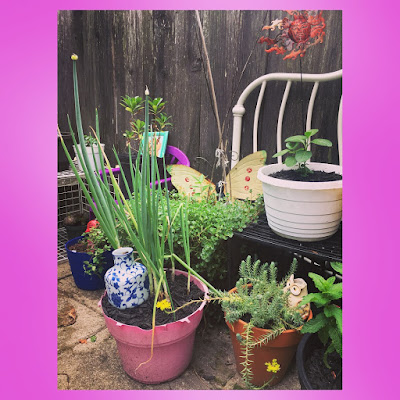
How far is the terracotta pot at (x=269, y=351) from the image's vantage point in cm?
91

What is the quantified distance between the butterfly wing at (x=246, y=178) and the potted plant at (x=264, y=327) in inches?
16.7

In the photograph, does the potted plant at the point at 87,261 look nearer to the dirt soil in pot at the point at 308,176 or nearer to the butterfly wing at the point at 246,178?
the butterfly wing at the point at 246,178

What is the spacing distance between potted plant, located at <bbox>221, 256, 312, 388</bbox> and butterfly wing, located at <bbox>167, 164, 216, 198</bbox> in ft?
1.57

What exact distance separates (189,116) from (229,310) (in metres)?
0.80

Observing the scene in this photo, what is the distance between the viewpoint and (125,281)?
0.91 meters

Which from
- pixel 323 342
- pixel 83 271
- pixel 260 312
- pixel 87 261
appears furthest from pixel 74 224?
pixel 323 342

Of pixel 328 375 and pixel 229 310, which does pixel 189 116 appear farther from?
pixel 328 375

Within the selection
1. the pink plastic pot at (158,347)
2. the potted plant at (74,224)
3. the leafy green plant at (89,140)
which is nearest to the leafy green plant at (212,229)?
the pink plastic pot at (158,347)

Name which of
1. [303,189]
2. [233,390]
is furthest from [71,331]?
[303,189]

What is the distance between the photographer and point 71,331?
4.09 feet

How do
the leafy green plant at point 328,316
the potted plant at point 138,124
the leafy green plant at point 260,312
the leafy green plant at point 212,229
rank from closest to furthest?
the leafy green plant at point 328,316 < the leafy green plant at point 260,312 < the leafy green plant at point 212,229 < the potted plant at point 138,124

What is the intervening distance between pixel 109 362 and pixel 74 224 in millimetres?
933

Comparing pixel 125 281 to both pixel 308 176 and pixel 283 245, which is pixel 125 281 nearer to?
pixel 283 245

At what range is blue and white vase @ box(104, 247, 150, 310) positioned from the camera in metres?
0.92
